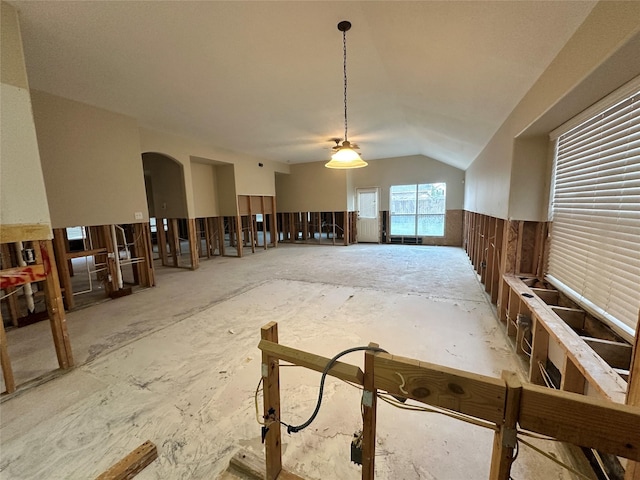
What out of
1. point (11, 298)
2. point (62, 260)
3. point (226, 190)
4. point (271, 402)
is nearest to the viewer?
point (271, 402)

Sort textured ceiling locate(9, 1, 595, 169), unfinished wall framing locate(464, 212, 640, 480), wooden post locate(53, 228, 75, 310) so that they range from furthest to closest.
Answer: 1. wooden post locate(53, 228, 75, 310)
2. textured ceiling locate(9, 1, 595, 169)
3. unfinished wall framing locate(464, 212, 640, 480)

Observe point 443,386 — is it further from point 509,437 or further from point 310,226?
point 310,226

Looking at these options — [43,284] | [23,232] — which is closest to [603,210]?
[23,232]

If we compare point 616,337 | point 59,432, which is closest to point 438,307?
point 616,337

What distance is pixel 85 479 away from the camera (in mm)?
1293

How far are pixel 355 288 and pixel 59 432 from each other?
338 cm

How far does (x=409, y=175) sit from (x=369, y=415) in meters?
8.30

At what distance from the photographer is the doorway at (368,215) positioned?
8.88 meters

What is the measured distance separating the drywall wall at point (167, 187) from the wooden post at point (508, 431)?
6172mm

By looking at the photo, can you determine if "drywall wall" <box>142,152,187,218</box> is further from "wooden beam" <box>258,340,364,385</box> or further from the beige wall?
"wooden beam" <box>258,340,364,385</box>

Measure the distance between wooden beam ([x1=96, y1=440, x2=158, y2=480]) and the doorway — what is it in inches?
323

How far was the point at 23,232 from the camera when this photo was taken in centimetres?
194

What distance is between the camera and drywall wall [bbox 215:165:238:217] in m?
6.92

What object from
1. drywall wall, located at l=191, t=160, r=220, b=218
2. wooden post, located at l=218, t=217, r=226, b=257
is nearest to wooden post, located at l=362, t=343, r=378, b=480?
drywall wall, located at l=191, t=160, r=220, b=218
